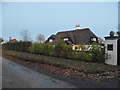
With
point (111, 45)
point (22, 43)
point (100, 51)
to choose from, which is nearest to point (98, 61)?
point (100, 51)

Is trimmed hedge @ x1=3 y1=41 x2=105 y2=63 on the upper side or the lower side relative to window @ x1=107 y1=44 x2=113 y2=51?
lower

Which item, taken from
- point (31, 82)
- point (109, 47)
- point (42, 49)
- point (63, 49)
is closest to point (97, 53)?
point (109, 47)

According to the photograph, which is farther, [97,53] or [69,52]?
[69,52]

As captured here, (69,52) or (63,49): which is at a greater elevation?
(63,49)

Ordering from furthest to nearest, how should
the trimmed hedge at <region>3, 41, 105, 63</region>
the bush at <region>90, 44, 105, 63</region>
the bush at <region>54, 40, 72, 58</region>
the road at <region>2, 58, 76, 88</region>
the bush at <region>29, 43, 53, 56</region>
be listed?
the bush at <region>29, 43, 53, 56</region> → the bush at <region>54, 40, 72, 58</region> → the trimmed hedge at <region>3, 41, 105, 63</region> → the bush at <region>90, 44, 105, 63</region> → the road at <region>2, 58, 76, 88</region>

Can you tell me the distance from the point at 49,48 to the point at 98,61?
11.3 meters

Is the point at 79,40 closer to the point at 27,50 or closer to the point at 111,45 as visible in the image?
the point at 27,50

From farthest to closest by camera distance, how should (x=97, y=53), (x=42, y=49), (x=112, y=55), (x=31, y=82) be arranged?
(x=42, y=49), (x=97, y=53), (x=112, y=55), (x=31, y=82)

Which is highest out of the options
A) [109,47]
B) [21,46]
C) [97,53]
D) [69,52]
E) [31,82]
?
[109,47]

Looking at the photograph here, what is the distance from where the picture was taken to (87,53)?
2241 centimetres

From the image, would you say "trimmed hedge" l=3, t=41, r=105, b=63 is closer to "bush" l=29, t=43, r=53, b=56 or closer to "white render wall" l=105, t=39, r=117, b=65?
"bush" l=29, t=43, r=53, b=56

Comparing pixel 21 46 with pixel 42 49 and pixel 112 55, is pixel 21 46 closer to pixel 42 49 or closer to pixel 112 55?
pixel 42 49

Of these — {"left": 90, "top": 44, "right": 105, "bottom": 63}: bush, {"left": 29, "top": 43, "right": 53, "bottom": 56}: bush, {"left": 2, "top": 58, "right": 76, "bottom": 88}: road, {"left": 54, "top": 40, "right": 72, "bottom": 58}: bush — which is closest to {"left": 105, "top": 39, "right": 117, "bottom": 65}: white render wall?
{"left": 90, "top": 44, "right": 105, "bottom": 63}: bush

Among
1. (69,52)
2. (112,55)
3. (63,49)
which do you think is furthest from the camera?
(63,49)
